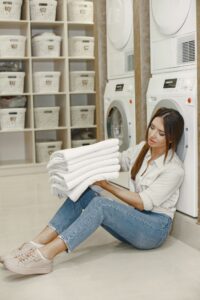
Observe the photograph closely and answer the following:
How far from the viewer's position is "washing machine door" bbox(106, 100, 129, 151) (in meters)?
3.31

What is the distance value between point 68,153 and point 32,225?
103cm

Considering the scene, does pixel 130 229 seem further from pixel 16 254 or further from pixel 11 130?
pixel 11 130

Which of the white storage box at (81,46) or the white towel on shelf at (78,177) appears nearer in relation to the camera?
the white towel on shelf at (78,177)

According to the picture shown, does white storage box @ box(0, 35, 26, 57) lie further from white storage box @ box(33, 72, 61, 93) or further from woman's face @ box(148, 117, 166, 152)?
woman's face @ box(148, 117, 166, 152)

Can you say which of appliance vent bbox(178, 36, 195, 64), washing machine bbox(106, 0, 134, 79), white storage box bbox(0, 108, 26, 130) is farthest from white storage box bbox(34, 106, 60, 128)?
appliance vent bbox(178, 36, 195, 64)

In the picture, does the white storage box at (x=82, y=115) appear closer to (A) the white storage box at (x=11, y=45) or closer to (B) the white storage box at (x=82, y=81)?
(B) the white storage box at (x=82, y=81)

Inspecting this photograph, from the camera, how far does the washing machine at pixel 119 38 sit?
3.29 m

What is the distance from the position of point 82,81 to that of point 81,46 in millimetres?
377

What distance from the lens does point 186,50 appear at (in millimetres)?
2592

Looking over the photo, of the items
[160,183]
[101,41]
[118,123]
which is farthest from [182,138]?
[101,41]

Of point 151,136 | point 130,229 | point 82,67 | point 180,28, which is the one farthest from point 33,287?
point 82,67

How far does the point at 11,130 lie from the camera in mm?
4977

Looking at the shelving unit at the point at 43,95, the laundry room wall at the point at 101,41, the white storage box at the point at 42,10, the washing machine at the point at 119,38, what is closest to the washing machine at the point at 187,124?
the washing machine at the point at 119,38

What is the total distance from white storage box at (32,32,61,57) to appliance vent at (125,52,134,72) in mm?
1869
